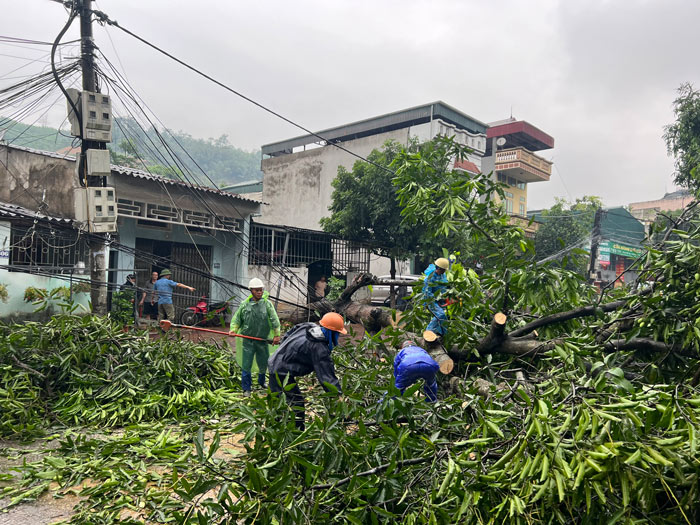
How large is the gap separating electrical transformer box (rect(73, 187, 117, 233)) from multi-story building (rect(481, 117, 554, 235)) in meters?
22.9

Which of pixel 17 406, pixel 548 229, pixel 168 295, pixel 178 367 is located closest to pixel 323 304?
pixel 168 295

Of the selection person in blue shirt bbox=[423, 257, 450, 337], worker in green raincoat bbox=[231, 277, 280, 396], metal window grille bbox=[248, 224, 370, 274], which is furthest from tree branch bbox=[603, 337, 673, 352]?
metal window grille bbox=[248, 224, 370, 274]

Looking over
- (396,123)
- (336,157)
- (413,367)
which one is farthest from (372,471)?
(396,123)

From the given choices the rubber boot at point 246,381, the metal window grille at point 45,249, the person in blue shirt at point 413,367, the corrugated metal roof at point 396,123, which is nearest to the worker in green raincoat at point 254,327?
the rubber boot at point 246,381

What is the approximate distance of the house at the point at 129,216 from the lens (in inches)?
382

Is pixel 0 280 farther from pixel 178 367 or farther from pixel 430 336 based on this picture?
pixel 430 336

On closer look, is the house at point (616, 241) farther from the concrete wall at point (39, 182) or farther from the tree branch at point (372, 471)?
the tree branch at point (372, 471)

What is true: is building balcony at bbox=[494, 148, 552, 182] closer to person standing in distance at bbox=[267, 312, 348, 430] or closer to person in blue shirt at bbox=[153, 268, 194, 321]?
person in blue shirt at bbox=[153, 268, 194, 321]

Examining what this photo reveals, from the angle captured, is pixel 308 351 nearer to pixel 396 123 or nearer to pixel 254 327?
pixel 254 327

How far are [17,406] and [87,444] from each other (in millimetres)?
1181

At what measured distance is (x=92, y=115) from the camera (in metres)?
6.98

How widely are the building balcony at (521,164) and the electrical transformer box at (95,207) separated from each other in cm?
2530

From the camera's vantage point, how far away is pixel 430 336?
5035mm

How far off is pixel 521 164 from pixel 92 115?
1007 inches
